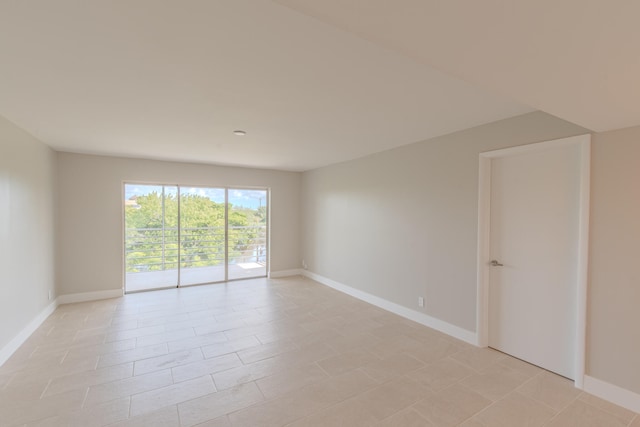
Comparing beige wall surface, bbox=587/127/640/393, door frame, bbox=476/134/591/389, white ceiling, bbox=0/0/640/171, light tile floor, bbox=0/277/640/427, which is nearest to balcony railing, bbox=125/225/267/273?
light tile floor, bbox=0/277/640/427

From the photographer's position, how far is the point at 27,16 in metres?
1.33

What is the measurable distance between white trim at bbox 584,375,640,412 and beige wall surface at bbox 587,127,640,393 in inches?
1.4

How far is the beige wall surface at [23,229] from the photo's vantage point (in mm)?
2799

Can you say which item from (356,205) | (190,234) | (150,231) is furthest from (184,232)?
(356,205)

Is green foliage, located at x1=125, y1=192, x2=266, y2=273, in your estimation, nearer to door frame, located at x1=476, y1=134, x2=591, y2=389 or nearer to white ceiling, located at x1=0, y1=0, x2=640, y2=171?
white ceiling, located at x1=0, y1=0, x2=640, y2=171

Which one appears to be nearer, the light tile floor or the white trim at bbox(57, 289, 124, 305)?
the light tile floor

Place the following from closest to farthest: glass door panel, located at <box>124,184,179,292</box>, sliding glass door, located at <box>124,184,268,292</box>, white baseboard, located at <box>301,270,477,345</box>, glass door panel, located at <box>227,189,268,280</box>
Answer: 1. white baseboard, located at <box>301,270,477,345</box>
2. glass door panel, located at <box>124,184,179,292</box>
3. sliding glass door, located at <box>124,184,268,292</box>
4. glass door panel, located at <box>227,189,268,280</box>

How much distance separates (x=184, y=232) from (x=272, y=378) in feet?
13.3

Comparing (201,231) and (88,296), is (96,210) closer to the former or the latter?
(88,296)

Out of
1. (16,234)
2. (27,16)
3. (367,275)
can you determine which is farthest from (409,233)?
(16,234)

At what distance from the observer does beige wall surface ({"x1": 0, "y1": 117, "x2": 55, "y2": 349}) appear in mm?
2799

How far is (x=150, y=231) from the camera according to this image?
5.41 m

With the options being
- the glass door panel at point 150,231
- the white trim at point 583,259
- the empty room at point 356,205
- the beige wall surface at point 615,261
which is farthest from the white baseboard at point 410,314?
the glass door panel at point 150,231

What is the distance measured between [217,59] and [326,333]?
301cm
